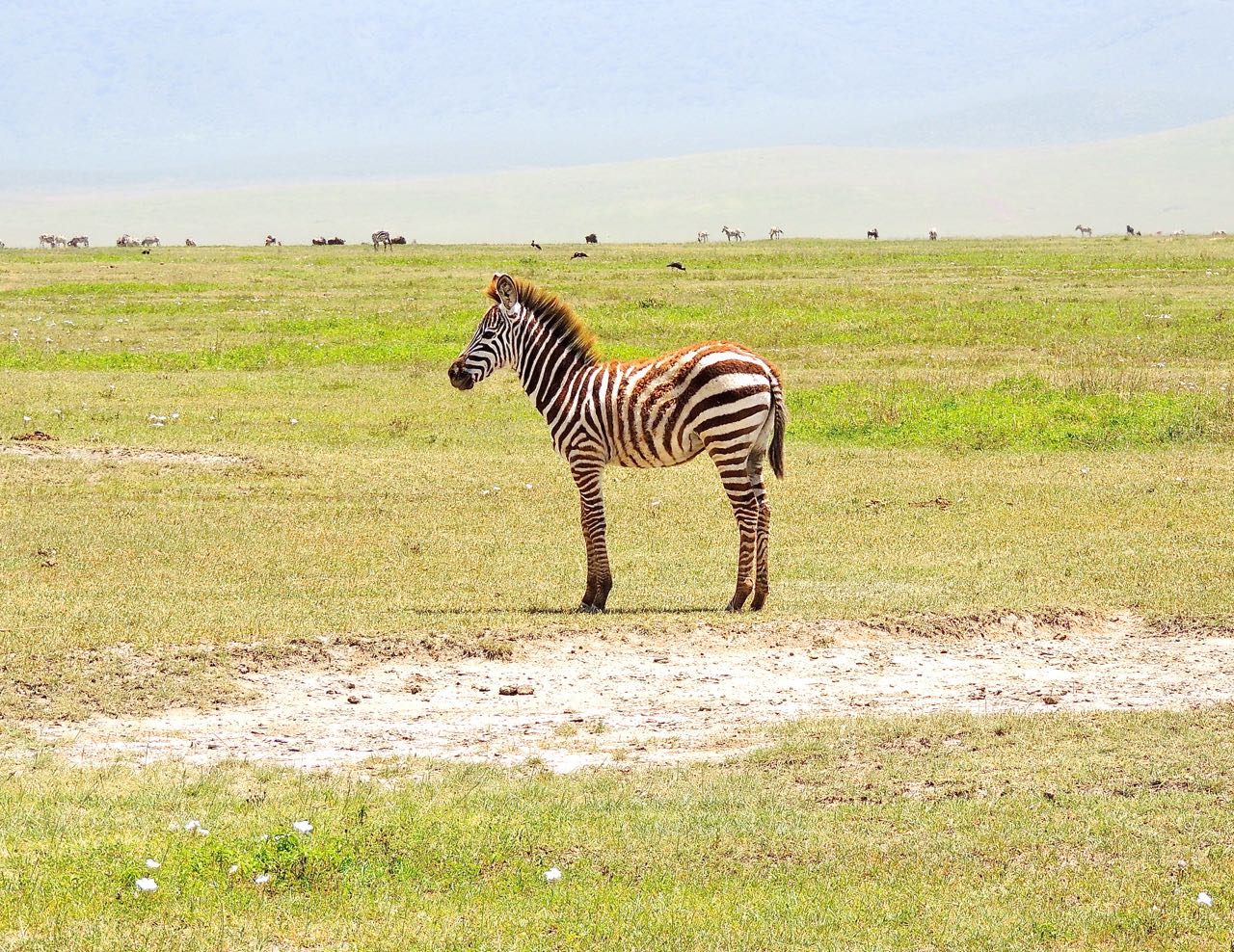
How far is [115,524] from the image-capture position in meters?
17.4

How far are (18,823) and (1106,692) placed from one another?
736 centimetres

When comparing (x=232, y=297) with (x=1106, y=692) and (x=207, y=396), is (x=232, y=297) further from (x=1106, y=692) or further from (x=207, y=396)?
(x=1106, y=692)

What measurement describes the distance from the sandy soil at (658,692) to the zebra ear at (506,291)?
3840 mm

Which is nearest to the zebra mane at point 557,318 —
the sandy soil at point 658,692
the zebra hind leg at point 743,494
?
the zebra hind leg at point 743,494

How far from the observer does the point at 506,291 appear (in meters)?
15.0

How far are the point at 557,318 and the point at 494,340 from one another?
0.64 meters

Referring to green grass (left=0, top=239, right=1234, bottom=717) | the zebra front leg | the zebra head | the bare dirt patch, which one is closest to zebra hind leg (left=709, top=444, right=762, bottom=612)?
green grass (left=0, top=239, right=1234, bottom=717)

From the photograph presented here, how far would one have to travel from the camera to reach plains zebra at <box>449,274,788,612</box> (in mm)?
14125

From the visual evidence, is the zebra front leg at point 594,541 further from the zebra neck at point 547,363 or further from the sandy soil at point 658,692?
the sandy soil at point 658,692

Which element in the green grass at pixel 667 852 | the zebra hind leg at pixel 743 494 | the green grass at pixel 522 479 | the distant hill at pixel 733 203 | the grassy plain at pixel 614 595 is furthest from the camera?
the distant hill at pixel 733 203

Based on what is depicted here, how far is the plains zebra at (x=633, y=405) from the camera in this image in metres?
14.1

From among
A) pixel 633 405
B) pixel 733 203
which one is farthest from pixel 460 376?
pixel 733 203

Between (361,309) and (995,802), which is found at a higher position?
(361,309)

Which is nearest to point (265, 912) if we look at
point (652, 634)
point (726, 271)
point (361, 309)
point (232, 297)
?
point (652, 634)
